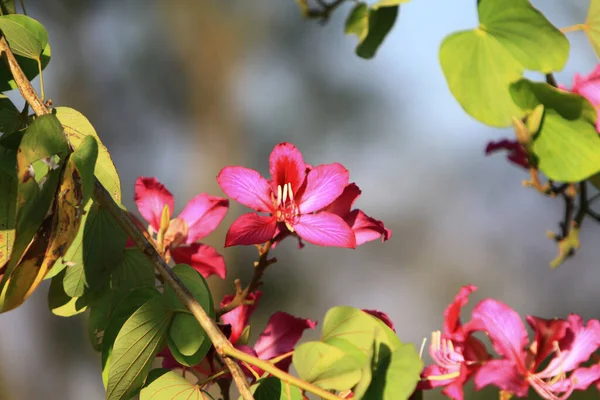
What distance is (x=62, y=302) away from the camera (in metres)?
0.43

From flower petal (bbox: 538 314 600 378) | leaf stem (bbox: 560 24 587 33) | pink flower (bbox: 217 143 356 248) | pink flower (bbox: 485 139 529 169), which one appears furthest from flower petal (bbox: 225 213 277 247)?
pink flower (bbox: 485 139 529 169)

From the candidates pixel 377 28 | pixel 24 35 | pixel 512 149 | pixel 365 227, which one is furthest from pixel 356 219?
pixel 512 149

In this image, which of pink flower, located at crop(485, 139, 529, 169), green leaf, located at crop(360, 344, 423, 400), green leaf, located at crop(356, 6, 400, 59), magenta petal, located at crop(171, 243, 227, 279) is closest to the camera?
green leaf, located at crop(360, 344, 423, 400)

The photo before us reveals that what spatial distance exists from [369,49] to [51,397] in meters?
3.10

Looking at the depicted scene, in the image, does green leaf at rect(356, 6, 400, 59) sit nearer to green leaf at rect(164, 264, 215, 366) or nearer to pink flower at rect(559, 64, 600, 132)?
pink flower at rect(559, 64, 600, 132)

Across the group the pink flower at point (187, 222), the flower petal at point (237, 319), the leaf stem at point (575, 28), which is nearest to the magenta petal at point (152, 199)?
the pink flower at point (187, 222)

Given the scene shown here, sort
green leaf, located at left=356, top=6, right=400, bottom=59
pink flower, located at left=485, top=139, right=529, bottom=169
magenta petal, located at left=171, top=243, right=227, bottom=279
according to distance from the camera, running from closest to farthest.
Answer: magenta petal, located at left=171, top=243, right=227, bottom=279 → green leaf, located at left=356, top=6, right=400, bottom=59 → pink flower, located at left=485, top=139, right=529, bottom=169

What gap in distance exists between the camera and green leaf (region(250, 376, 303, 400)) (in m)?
0.33

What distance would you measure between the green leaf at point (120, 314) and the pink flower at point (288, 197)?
54 millimetres

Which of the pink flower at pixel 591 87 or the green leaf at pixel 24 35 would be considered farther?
the pink flower at pixel 591 87

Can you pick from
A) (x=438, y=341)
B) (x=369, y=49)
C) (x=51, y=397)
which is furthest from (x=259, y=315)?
(x=438, y=341)

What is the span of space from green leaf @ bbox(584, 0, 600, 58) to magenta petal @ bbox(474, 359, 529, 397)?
12.0 inches

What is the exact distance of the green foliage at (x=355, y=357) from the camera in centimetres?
29

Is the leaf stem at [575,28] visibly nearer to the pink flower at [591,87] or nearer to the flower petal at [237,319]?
the pink flower at [591,87]
